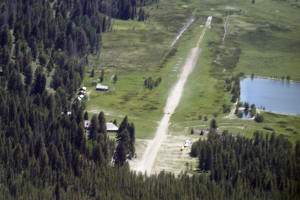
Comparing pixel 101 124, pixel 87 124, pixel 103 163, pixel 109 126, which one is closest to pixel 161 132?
pixel 109 126

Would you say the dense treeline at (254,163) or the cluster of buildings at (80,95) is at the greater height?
the dense treeline at (254,163)

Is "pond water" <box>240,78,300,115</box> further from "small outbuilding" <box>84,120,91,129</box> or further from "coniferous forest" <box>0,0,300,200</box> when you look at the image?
"small outbuilding" <box>84,120,91,129</box>

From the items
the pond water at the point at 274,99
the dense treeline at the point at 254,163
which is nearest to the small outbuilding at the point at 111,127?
the dense treeline at the point at 254,163

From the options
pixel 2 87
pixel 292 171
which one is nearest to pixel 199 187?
pixel 292 171

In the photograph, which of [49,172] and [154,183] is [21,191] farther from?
[154,183]

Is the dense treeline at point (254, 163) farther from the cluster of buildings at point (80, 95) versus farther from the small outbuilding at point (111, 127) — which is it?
the cluster of buildings at point (80, 95)

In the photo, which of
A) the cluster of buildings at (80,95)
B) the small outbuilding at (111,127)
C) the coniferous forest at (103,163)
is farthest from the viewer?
the cluster of buildings at (80,95)

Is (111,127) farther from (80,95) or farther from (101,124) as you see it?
(80,95)

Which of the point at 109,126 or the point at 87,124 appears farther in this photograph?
the point at 109,126
